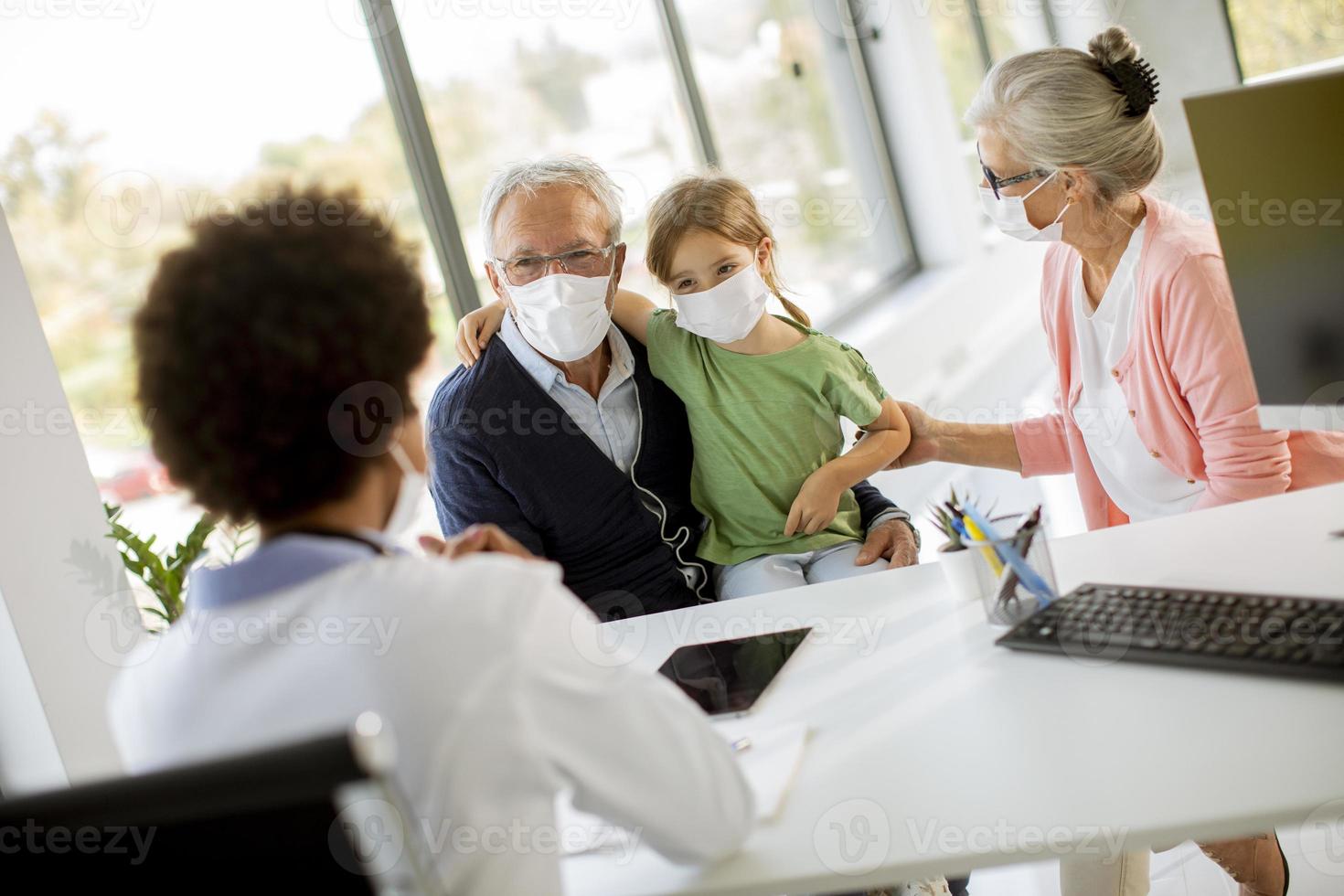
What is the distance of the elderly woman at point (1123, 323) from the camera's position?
1.79 m

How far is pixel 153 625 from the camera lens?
2.24m

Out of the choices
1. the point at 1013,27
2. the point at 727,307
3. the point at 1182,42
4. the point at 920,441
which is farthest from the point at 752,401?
the point at 1182,42

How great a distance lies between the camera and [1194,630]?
3.92 ft

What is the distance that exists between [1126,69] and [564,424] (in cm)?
110

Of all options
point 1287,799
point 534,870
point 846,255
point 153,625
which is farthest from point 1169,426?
point 846,255

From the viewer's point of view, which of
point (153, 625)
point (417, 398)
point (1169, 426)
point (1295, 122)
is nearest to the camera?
point (417, 398)

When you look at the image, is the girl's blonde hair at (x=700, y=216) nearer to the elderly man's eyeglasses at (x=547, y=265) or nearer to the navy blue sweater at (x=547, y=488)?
the elderly man's eyeglasses at (x=547, y=265)

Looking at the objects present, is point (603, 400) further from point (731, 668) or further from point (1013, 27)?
→ point (1013, 27)

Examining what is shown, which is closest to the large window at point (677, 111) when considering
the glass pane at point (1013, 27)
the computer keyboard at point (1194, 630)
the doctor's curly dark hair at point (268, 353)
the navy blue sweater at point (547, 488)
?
the navy blue sweater at point (547, 488)

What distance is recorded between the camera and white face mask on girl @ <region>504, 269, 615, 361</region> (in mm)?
2027

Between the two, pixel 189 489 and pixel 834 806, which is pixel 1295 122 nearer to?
pixel 834 806

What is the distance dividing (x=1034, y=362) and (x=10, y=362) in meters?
4.67

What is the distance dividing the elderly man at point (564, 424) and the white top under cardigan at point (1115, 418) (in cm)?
37

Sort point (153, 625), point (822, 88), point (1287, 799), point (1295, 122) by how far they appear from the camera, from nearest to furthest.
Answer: point (1287, 799), point (1295, 122), point (153, 625), point (822, 88)
